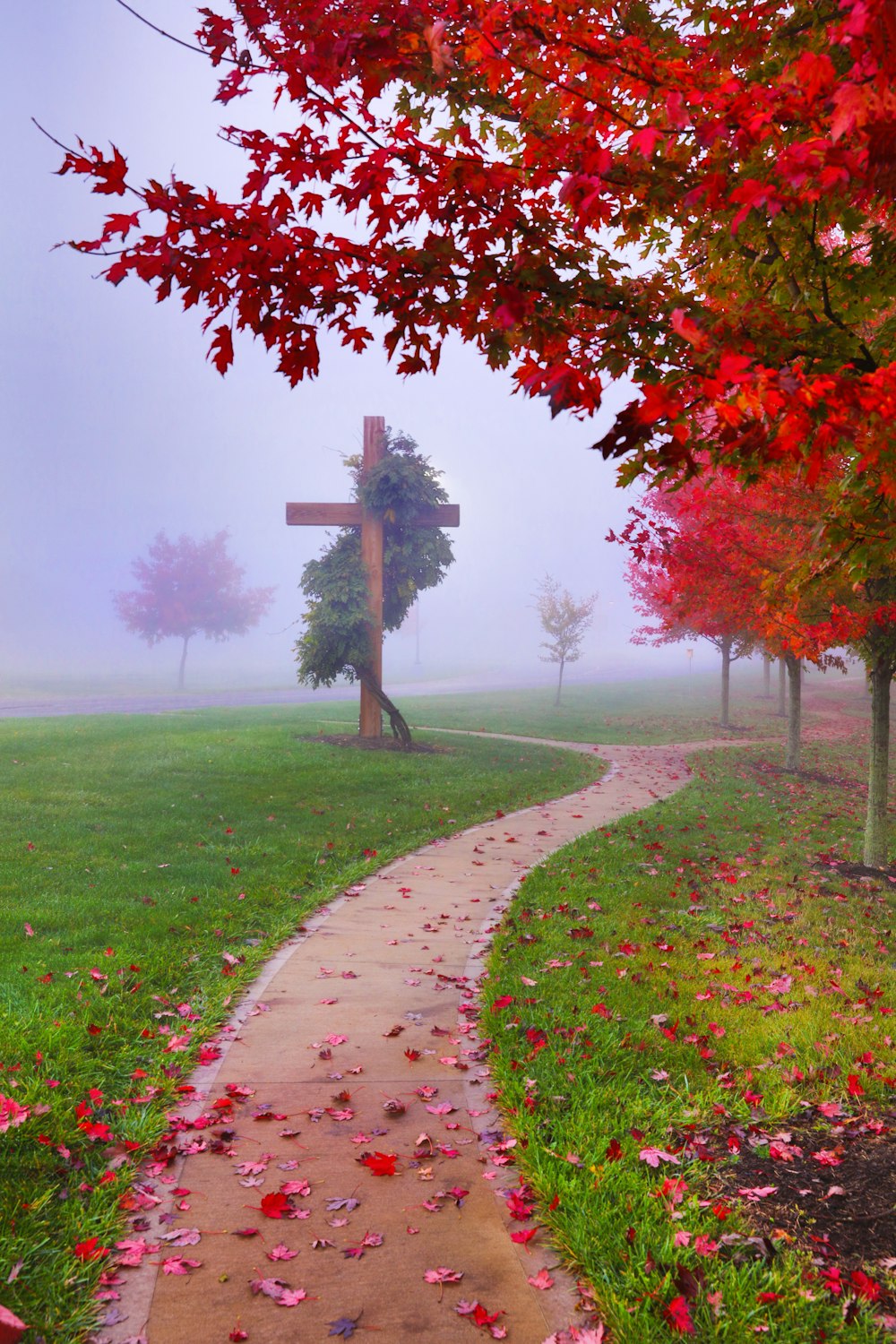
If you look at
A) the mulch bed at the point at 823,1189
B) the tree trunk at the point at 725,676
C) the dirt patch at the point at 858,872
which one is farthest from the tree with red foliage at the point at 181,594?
the mulch bed at the point at 823,1189

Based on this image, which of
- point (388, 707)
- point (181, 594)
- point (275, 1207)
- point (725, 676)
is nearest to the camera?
point (275, 1207)

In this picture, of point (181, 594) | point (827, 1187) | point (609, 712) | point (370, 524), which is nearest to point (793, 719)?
point (370, 524)

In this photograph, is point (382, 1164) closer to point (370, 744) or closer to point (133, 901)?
point (133, 901)

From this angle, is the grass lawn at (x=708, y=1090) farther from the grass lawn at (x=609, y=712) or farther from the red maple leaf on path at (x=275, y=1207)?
the grass lawn at (x=609, y=712)

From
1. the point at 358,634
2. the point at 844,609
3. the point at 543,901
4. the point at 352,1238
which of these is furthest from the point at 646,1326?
the point at 358,634

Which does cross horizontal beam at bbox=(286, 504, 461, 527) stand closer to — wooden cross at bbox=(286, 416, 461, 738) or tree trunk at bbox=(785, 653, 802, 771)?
wooden cross at bbox=(286, 416, 461, 738)

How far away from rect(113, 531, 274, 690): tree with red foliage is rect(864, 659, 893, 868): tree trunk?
153 ft

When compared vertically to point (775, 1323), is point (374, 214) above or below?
above

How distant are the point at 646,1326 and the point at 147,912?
18.6 feet

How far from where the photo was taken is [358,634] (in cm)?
1827

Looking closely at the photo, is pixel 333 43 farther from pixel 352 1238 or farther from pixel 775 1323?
pixel 775 1323

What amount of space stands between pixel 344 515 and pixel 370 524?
2.04ft

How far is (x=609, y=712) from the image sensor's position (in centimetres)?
3431

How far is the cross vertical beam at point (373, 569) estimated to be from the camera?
60.1 ft
